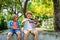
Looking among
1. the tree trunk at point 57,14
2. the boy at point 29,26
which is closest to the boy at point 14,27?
the boy at point 29,26

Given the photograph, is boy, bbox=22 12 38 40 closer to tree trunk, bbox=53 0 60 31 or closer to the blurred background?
tree trunk, bbox=53 0 60 31

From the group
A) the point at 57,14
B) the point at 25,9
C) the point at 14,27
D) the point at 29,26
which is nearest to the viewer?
the point at 29,26

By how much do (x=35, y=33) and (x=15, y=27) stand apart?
0.64 m

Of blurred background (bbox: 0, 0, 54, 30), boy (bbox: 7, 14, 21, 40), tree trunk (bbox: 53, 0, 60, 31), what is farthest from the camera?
blurred background (bbox: 0, 0, 54, 30)

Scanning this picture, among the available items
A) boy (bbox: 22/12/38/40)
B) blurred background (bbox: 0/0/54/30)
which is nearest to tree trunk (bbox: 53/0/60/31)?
blurred background (bbox: 0/0/54/30)

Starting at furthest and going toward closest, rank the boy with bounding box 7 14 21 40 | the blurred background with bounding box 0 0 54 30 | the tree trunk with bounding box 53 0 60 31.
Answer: the blurred background with bounding box 0 0 54 30 < the tree trunk with bounding box 53 0 60 31 < the boy with bounding box 7 14 21 40

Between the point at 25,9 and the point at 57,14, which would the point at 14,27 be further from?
the point at 25,9

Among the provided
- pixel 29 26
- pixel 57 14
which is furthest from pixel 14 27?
pixel 57 14

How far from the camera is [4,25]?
78.2 feet

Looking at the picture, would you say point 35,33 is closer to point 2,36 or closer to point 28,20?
point 28,20

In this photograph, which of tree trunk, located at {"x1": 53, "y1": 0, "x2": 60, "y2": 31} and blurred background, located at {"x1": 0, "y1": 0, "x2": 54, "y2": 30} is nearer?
tree trunk, located at {"x1": 53, "y1": 0, "x2": 60, "y2": 31}

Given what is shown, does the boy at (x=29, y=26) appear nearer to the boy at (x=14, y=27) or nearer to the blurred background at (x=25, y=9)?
the boy at (x=14, y=27)

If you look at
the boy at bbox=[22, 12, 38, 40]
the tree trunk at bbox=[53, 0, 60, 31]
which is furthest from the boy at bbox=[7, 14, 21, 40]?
the tree trunk at bbox=[53, 0, 60, 31]

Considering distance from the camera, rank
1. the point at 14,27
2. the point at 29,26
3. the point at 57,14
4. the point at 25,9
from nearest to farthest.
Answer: the point at 29,26 < the point at 14,27 < the point at 57,14 < the point at 25,9
